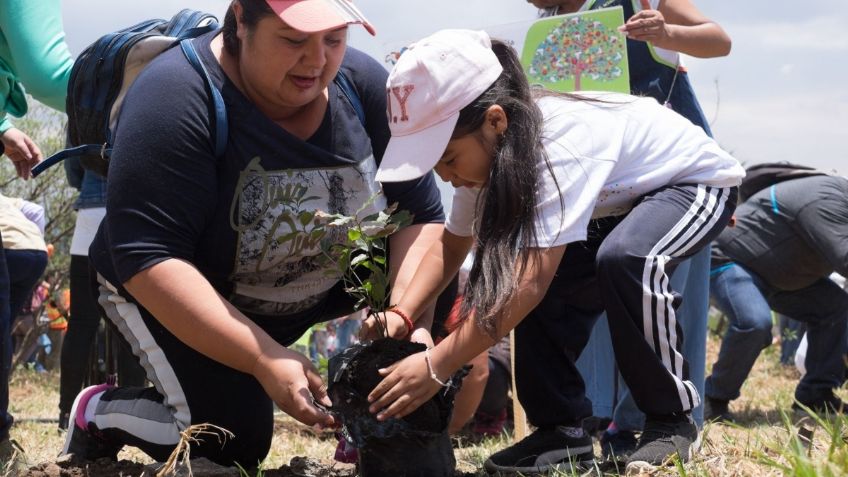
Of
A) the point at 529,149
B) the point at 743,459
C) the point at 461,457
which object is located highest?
the point at 529,149

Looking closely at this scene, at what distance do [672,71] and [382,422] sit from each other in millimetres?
2055

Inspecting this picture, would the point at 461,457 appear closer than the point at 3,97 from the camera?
No

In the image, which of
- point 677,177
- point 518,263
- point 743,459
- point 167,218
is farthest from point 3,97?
point 743,459

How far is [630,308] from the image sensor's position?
9.22ft

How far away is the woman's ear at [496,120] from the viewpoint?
8.84 feet

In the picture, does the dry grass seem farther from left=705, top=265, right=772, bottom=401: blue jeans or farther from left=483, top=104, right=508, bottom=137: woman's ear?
left=483, top=104, right=508, bottom=137: woman's ear

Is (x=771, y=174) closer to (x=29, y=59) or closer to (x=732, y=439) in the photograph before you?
(x=732, y=439)

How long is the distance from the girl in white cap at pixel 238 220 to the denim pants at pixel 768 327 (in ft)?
10.2

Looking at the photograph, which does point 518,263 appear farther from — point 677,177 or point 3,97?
point 3,97

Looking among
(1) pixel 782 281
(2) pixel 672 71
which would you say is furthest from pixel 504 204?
(1) pixel 782 281

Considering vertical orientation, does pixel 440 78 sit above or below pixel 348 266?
above

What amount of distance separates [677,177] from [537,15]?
143 centimetres

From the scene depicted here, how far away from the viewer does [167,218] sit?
2.85 metres

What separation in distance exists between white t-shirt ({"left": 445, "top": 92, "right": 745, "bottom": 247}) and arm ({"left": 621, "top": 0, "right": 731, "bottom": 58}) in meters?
0.71
